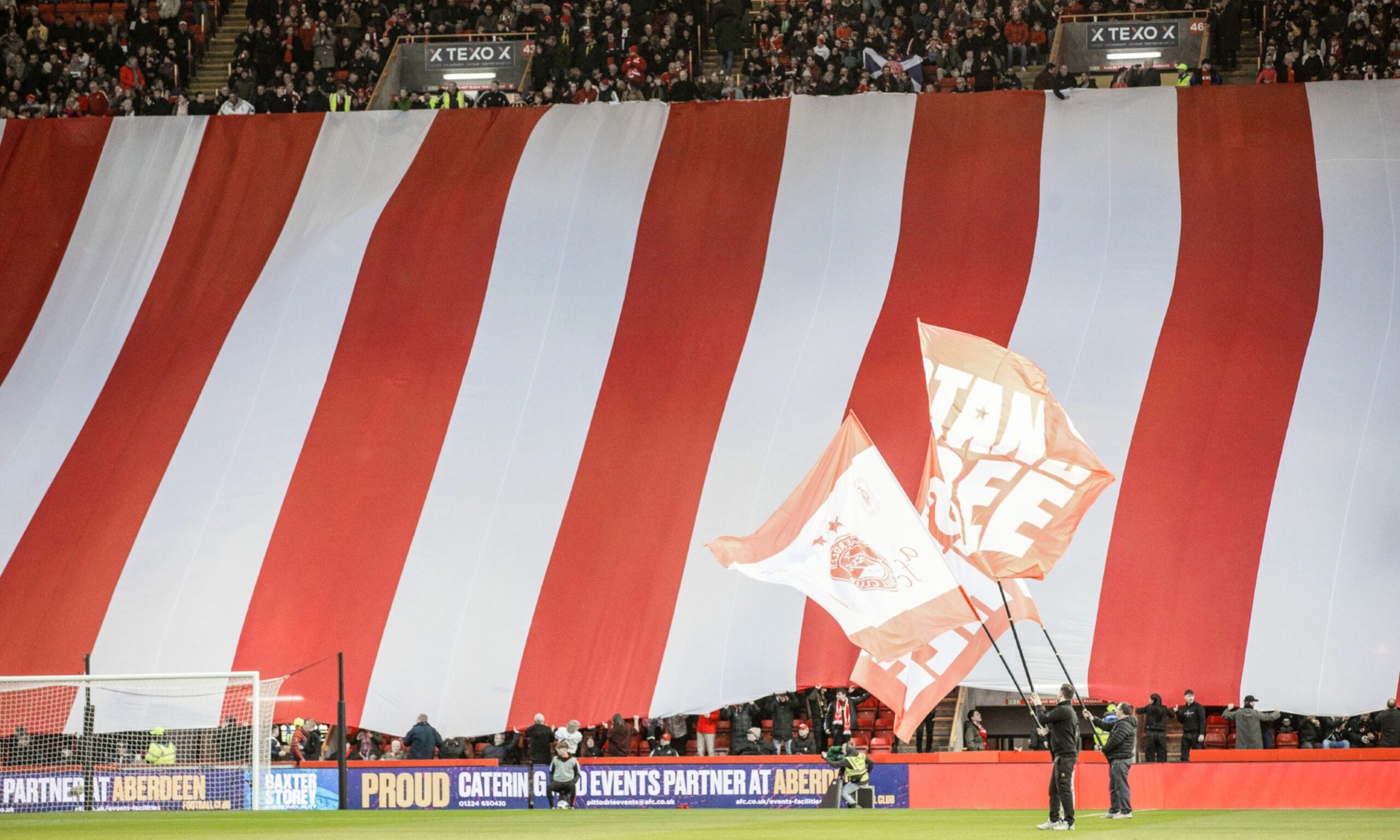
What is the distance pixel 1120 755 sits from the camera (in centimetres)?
1344

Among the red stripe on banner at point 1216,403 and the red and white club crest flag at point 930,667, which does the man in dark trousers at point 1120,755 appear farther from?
the red stripe on banner at point 1216,403

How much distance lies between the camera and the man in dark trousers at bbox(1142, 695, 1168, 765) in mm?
16750

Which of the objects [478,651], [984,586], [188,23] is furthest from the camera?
[188,23]

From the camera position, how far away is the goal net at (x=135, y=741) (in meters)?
16.4

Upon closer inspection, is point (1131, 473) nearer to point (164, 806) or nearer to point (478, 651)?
point (478, 651)

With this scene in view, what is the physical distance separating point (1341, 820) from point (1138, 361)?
24.1 feet

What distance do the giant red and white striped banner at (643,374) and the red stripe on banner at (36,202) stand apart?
0.06 meters

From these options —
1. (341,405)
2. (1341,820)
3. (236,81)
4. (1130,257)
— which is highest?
(236,81)

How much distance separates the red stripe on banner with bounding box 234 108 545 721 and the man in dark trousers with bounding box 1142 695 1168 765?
7688 mm

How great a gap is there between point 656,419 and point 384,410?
3.28 meters

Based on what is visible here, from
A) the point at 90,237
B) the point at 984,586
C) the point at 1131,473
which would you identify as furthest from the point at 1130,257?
the point at 90,237

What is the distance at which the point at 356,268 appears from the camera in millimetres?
20750

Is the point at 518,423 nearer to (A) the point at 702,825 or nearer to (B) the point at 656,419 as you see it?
(B) the point at 656,419

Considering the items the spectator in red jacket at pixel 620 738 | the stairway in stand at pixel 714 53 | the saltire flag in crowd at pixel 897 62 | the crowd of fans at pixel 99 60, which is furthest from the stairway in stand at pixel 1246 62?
the crowd of fans at pixel 99 60
